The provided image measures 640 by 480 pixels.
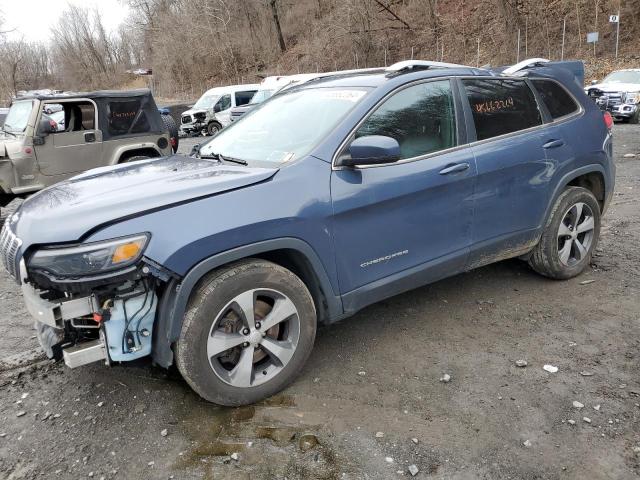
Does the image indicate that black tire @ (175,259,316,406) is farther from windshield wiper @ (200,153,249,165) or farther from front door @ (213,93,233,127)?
front door @ (213,93,233,127)

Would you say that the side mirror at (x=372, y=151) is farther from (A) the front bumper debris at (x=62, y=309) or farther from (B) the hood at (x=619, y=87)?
(B) the hood at (x=619, y=87)

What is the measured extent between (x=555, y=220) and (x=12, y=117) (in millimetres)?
8529

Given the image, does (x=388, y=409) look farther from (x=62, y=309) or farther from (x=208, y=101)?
(x=208, y=101)

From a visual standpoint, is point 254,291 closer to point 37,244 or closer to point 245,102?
point 37,244

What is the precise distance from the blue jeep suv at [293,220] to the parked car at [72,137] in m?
5.29

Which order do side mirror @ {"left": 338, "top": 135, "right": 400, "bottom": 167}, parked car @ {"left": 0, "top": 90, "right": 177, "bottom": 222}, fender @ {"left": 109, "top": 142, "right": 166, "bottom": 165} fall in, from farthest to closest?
fender @ {"left": 109, "top": 142, "right": 166, "bottom": 165} < parked car @ {"left": 0, "top": 90, "right": 177, "bottom": 222} < side mirror @ {"left": 338, "top": 135, "right": 400, "bottom": 167}

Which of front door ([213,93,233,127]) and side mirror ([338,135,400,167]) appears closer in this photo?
side mirror ([338,135,400,167])

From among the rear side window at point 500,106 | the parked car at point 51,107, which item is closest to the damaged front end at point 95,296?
the rear side window at point 500,106

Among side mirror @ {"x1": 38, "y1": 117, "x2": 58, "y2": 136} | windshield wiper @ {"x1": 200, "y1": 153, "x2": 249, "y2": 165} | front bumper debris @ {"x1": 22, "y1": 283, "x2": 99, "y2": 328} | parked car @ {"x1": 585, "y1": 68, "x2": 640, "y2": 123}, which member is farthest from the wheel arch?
parked car @ {"x1": 585, "y1": 68, "x2": 640, "y2": 123}

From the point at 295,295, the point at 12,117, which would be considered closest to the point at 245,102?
the point at 12,117

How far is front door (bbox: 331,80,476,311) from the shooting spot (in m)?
3.06

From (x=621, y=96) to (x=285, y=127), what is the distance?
1522 cm

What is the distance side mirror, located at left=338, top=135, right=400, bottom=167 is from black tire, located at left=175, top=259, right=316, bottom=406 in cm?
76

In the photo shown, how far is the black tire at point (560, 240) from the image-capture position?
422 centimetres
